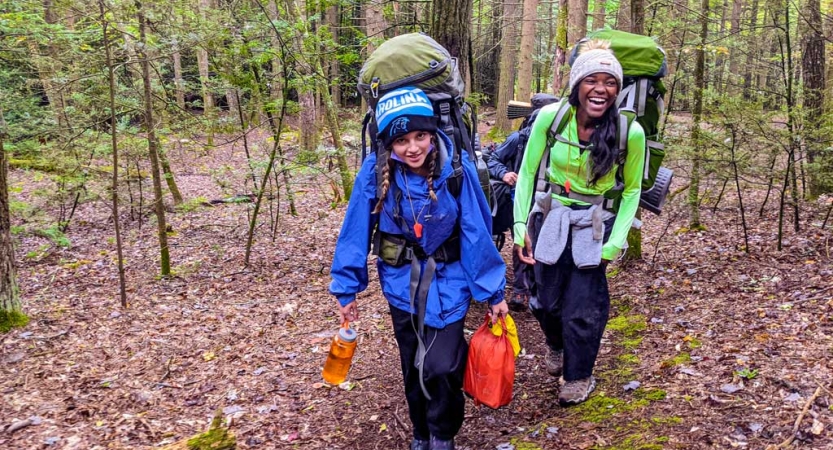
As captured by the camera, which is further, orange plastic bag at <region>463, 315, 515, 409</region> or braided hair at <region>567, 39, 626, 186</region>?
braided hair at <region>567, 39, 626, 186</region>

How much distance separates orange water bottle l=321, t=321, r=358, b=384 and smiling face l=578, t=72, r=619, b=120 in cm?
214

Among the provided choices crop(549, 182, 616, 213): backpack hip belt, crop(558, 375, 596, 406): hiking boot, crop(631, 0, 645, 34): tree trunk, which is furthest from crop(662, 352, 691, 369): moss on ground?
crop(631, 0, 645, 34): tree trunk

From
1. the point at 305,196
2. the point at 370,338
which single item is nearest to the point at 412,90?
the point at 370,338

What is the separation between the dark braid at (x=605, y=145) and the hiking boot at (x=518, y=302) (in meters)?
2.63

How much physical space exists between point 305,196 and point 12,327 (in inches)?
313

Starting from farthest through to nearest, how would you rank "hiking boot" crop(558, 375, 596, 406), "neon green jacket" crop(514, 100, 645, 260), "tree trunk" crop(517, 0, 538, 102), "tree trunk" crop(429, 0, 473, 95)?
"tree trunk" crop(517, 0, 538, 102), "tree trunk" crop(429, 0, 473, 95), "hiking boot" crop(558, 375, 596, 406), "neon green jacket" crop(514, 100, 645, 260)

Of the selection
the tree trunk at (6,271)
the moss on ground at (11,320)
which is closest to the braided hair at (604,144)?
the tree trunk at (6,271)

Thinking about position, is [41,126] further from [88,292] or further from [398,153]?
[398,153]

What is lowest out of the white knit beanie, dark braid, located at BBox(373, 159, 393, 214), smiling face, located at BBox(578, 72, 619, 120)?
dark braid, located at BBox(373, 159, 393, 214)

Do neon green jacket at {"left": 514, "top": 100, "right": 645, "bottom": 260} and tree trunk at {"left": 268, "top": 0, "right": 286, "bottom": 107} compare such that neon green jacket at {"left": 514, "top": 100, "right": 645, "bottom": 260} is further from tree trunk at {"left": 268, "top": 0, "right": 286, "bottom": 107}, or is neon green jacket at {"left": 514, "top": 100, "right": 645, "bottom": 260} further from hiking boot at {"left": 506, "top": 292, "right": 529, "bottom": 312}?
tree trunk at {"left": 268, "top": 0, "right": 286, "bottom": 107}

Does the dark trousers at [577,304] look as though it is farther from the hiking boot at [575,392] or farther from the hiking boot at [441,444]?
the hiking boot at [441,444]

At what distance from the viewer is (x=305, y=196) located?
1329cm

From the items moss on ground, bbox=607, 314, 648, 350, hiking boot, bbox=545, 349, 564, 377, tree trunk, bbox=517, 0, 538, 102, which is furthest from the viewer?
tree trunk, bbox=517, 0, 538, 102

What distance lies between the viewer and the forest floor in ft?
11.1
